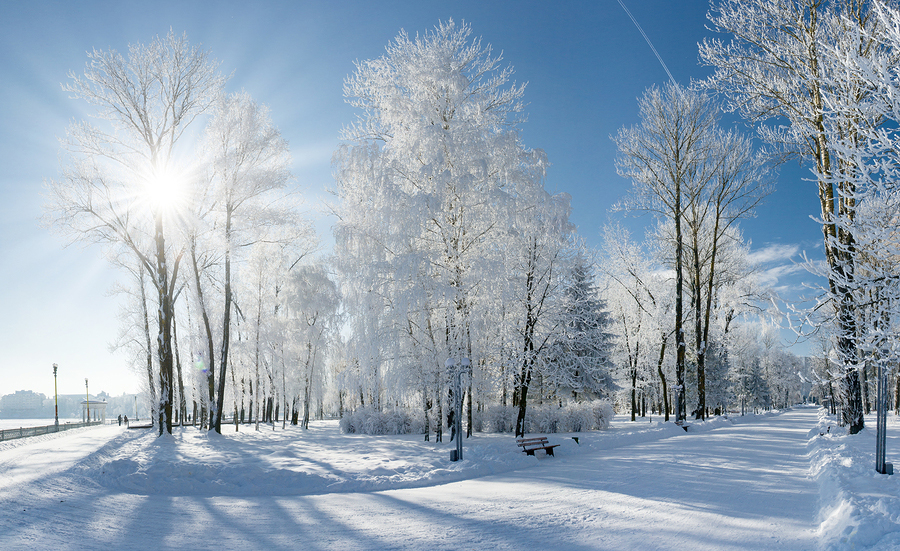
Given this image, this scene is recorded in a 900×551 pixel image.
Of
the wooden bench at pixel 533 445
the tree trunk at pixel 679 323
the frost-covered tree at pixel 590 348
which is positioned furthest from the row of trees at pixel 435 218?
the frost-covered tree at pixel 590 348

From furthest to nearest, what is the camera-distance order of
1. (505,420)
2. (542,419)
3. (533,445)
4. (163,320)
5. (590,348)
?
1. (590,348)
2. (505,420)
3. (542,419)
4. (163,320)
5. (533,445)

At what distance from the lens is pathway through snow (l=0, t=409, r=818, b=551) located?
17.6 ft

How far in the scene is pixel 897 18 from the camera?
4793 mm

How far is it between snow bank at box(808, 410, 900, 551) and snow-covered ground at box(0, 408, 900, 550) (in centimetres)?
2

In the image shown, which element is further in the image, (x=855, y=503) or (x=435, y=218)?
(x=435, y=218)

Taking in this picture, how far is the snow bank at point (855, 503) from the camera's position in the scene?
457 centimetres

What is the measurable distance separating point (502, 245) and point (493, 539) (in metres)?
9.95

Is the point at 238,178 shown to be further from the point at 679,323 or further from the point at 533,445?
the point at 679,323

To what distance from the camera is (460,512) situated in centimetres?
662

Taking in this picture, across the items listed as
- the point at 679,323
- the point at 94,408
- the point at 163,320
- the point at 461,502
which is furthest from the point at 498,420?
the point at 94,408

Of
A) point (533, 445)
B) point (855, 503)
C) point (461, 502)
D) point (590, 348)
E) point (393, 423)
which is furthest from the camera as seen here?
point (590, 348)

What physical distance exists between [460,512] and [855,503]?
4692 mm

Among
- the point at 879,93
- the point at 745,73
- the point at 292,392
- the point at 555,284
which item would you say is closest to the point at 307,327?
Result: the point at 292,392

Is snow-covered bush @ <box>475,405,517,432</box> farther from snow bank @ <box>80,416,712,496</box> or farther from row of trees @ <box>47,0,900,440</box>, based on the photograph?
snow bank @ <box>80,416,712,496</box>
